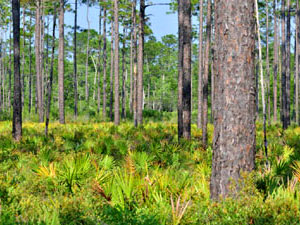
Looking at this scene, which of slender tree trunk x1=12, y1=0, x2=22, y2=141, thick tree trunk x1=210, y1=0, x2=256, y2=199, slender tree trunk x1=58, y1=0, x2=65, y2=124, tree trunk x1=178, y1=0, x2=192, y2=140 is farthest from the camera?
slender tree trunk x1=58, y1=0, x2=65, y2=124

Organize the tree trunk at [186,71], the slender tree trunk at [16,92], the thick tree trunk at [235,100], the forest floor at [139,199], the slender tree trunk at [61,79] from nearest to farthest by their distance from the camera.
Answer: the forest floor at [139,199], the thick tree trunk at [235,100], the slender tree trunk at [16,92], the tree trunk at [186,71], the slender tree trunk at [61,79]

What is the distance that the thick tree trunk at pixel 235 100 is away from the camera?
13.9ft

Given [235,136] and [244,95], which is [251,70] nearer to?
[244,95]

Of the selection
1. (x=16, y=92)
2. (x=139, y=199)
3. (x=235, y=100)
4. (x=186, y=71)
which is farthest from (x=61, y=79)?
(x=235, y=100)

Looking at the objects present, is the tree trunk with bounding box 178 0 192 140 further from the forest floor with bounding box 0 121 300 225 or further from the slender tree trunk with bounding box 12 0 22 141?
the slender tree trunk with bounding box 12 0 22 141

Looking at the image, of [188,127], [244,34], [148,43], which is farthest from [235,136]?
[148,43]

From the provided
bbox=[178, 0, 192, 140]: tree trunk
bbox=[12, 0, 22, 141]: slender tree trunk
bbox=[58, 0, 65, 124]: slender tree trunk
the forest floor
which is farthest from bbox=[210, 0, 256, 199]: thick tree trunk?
bbox=[58, 0, 65, 124]: slender tree trunk

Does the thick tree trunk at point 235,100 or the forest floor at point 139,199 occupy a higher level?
the thick tree trunk at point 235,100

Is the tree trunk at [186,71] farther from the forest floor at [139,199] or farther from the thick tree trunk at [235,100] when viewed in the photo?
the thick tree trunk at [235,100]

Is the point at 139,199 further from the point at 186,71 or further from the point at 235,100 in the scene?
the point at 186,71

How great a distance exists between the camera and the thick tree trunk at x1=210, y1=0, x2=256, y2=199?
422 cm

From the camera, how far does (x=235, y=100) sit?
4254 millimetres

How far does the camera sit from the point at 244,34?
4.29m

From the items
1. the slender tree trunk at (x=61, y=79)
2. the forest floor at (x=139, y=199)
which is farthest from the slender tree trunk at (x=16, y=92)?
the slender tree trunk at (x=61, y=79)
